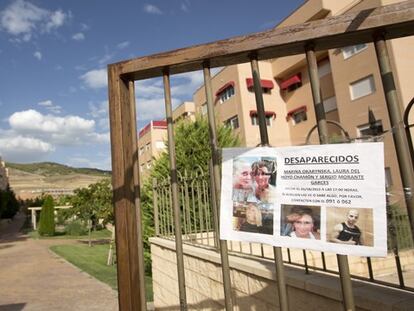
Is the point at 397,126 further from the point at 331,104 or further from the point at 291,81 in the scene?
the point at 291,81

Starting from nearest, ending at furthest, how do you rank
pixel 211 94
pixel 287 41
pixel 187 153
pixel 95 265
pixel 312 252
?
pixel 287 41 < pixel 211 94 < pixel 312 252 < pixel 187 153 < pixel 95 265

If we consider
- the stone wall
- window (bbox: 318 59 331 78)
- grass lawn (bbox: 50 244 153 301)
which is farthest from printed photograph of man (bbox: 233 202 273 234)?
window (bbox: 318 59 331 78)

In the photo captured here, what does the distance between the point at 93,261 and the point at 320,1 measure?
1845cm

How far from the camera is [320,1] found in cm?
2106

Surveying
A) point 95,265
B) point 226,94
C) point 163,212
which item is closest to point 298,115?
point 226,94

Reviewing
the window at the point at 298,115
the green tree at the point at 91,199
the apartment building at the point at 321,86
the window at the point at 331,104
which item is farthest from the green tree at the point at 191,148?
the window at the point at 298,115

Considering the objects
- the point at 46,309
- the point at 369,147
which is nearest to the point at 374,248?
the point at 369,147

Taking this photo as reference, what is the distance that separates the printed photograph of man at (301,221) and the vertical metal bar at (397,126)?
28 centimetres

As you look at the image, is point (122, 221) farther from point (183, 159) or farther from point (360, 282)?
point (183, 159)

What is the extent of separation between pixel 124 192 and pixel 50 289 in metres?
10.8

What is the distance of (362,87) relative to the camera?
1900cm

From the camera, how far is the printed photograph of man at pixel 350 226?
3.80 ft

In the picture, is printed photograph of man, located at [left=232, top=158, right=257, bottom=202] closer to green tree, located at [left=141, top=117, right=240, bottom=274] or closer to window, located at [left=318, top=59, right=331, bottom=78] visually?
green tree, located at [left=141, top=117, right=240, bottom=274]

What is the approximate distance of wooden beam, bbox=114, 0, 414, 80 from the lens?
3.93 feet
